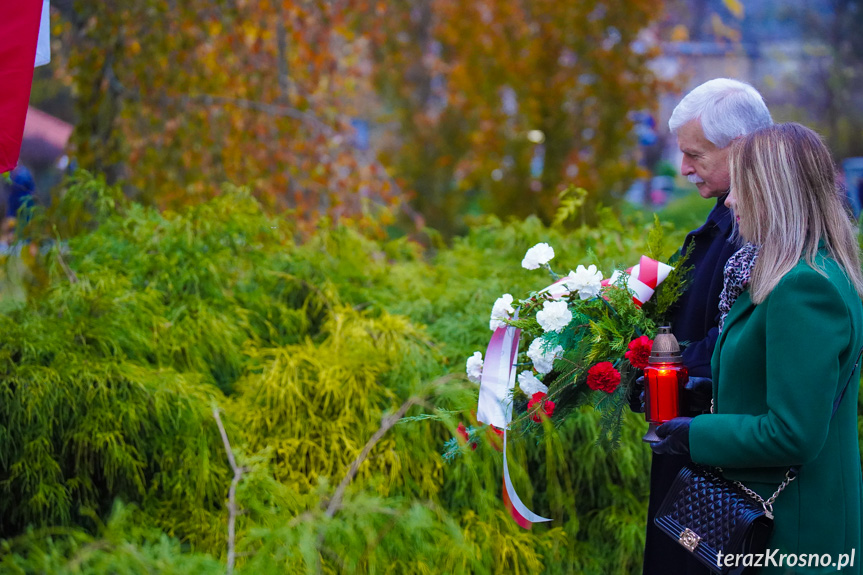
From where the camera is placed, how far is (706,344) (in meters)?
2.00

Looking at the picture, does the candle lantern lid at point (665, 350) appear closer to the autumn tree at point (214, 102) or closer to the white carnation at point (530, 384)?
the white carnation at point (530, 384)

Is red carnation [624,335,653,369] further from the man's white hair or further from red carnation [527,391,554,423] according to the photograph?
the man's white hair

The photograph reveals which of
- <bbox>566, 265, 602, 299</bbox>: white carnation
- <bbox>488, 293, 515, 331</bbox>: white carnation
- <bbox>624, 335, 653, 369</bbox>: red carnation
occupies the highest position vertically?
<bbox>566, 265, 602, 299</bbox>: white carnation

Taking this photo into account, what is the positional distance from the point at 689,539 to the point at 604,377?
42 cm

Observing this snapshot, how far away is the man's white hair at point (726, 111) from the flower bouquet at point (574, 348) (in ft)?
1.11

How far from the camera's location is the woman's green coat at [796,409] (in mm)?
1518

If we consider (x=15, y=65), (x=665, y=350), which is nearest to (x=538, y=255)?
(x=665, y=350)

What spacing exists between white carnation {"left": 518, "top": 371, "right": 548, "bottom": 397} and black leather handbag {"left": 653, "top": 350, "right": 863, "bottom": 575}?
0.45 metres

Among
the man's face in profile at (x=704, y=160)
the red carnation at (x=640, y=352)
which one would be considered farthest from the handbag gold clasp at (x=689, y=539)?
the man's face in profile at (x=704, y=160)

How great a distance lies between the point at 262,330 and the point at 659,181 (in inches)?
1038

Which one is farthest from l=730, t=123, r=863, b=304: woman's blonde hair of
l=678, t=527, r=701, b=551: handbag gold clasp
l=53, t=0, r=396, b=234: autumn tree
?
l=53, t=0, r=396, b=234: autumn tree

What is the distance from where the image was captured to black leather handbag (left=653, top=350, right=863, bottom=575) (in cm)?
164

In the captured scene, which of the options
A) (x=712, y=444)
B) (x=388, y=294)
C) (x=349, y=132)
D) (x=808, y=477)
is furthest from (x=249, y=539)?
(x=349, y=132)

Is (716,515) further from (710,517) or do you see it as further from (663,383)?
(663,383)
